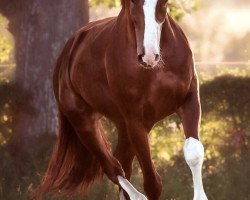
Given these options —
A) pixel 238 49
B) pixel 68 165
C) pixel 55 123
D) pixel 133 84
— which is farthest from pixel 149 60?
pixel 238 49

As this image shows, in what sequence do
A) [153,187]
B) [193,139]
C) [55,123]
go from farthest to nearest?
1. [55,123]
2. [153,187]
3. [193,139]

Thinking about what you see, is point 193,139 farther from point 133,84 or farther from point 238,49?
point 238,49

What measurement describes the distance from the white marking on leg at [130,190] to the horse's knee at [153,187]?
3.0 inches

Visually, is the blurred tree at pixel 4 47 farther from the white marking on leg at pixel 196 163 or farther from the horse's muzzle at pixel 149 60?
the horse's muzzle at pixel 149 60

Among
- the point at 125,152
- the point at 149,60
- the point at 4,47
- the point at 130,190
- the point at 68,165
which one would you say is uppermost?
the point at 149,60

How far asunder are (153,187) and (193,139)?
72 centimetres

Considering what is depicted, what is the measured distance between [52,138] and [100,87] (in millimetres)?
5052

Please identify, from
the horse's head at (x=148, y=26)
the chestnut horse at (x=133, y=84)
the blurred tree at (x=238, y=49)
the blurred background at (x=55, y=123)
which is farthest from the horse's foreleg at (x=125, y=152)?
the blurred tree at (x=238, y=49)

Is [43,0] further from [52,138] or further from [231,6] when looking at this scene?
[231,6]

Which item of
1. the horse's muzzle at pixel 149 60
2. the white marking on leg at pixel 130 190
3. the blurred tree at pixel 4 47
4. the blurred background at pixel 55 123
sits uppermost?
the horse's muzzle at pixel 149 60

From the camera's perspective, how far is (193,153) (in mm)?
5324

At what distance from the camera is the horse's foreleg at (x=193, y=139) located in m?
5.29

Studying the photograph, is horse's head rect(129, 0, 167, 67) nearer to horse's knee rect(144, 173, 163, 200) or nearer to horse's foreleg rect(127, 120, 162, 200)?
horse's foreleg rect(127, 120, 162, 200)

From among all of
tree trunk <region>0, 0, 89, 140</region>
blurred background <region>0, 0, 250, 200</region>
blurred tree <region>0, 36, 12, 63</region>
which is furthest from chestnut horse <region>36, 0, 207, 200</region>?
blurred tree <region>0, 36, 12, 63</region>
